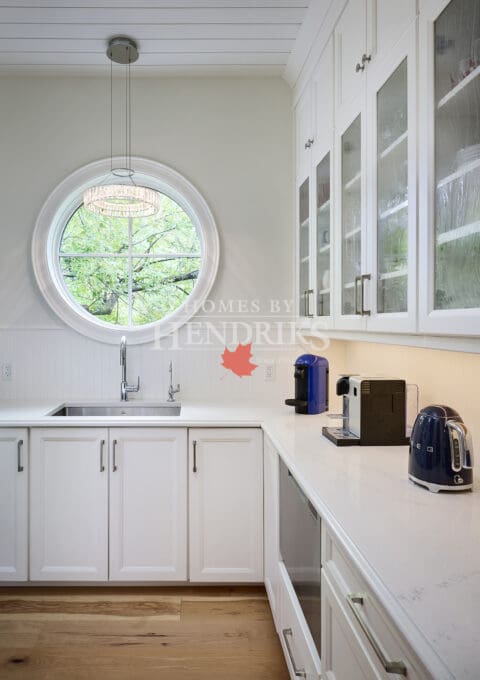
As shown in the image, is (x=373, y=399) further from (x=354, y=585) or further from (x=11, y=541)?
(x=11, y=541)

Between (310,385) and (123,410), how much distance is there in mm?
1099

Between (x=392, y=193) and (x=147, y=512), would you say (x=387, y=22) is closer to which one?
(x=392, y=193)

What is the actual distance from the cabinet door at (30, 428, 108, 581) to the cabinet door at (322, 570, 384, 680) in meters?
1.47

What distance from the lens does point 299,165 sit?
9.29 feet

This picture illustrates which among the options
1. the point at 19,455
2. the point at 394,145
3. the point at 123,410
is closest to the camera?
the point at 394,145

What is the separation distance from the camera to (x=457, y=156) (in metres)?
1.14

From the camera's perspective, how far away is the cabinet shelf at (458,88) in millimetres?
1066

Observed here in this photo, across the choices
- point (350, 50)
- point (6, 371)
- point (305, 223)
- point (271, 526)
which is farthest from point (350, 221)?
point (6, 371)

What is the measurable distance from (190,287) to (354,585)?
2295mm

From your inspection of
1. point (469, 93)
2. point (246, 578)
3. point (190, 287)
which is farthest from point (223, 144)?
point (246, 578)

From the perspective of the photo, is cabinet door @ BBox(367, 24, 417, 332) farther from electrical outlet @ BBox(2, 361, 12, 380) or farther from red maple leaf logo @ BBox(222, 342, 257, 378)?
electrical outlet @ BBox(2, 361, 12, 380)

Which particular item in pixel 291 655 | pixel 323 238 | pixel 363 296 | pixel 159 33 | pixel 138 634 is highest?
pixel 159 33

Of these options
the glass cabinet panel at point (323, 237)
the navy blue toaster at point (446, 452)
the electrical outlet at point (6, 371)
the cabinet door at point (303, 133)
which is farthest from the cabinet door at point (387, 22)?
the electrical outlet at point (6, 371)

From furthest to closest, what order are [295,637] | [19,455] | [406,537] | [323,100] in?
1. [19,455]
2. [323,100]
3. [295,637]
4. [406,537]
